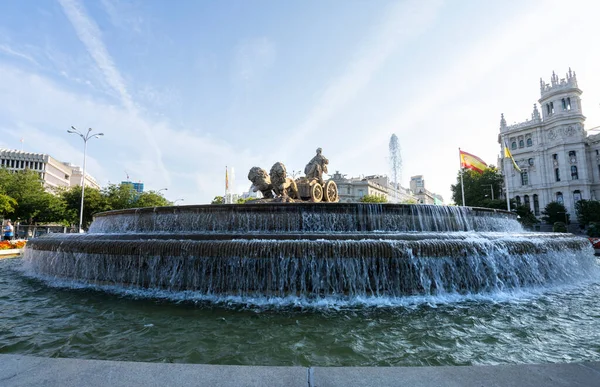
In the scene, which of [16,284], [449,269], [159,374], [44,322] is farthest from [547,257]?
[16,284]

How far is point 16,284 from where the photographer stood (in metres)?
7.45

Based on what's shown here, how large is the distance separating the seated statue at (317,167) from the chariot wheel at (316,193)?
1.91ft

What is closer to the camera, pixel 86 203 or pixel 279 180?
pixel 279 180

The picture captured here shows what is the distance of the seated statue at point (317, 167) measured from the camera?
1591 centimetres

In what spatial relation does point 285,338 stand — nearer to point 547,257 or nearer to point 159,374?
point 159,374

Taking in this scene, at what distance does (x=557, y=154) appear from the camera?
196 ft

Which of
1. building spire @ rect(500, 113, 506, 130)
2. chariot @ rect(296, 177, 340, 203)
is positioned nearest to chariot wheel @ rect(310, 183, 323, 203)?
chariot @ rect(296, 177, 340, 203)

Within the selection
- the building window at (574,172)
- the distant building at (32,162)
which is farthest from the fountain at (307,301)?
the distant building at (32,162)

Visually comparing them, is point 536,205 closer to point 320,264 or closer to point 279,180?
point 279,180

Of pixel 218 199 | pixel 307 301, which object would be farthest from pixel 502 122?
pixel 307 301

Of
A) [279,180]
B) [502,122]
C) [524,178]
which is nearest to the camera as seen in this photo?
[279,180]

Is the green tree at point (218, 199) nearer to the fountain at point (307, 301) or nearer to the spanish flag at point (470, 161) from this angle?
the spanish flag at point (470, 161)

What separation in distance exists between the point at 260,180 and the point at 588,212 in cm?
5185

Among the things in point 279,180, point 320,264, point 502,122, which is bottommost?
point 320,264
